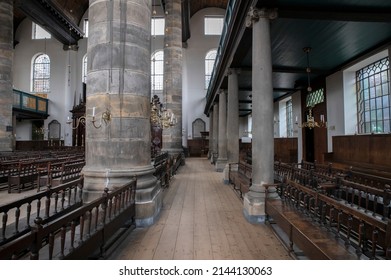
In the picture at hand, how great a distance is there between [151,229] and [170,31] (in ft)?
46.8

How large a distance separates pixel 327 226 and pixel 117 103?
4.05 m

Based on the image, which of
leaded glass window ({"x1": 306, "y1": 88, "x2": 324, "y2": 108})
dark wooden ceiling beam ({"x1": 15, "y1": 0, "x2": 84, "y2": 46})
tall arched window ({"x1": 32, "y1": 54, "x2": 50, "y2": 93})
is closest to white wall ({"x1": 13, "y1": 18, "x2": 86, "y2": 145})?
tall arched window ({"x1": 32, "y1": 54, "x2": 50, "y2": 93})

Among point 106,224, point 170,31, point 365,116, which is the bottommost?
point 106,224

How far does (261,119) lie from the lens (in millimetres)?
4852

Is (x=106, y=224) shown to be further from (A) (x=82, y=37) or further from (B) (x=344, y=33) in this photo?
(A) (x=82, y=37)

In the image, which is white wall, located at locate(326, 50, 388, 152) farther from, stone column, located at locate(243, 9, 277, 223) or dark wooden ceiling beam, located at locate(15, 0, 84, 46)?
dark wooden ceiling beam, located at locate(15, 0, 84, 46)

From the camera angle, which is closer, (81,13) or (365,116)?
(365,116)

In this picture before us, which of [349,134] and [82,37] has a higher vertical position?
[82,37]

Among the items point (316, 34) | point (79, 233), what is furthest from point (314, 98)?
point (79, 233)

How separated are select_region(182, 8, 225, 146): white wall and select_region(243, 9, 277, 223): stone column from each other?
71.1 ft

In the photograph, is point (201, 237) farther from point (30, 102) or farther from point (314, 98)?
point (30, 102)

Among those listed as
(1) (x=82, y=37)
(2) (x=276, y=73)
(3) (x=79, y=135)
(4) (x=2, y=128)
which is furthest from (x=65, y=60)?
(2) (x=276, y=73)

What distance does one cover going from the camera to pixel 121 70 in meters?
4.71

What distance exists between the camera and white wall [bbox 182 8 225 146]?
2670 centimetres
